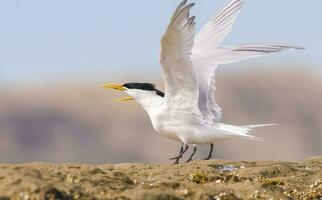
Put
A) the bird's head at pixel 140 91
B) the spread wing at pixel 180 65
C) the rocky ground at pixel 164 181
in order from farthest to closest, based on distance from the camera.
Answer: the bird's head at pixel 140 91, the spread wing at pixel 180 65, the rocky ground at pixel 164 181

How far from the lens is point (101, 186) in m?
11.1

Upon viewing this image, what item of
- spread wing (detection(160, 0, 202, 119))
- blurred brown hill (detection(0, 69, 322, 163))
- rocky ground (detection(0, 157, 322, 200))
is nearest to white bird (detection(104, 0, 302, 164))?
spread wing (detection(160, 0, 202, 119))

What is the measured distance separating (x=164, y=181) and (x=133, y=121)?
110063mm

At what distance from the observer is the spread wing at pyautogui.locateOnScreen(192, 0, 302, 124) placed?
682 inches

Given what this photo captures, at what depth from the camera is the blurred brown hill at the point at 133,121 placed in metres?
112

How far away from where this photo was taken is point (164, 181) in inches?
475

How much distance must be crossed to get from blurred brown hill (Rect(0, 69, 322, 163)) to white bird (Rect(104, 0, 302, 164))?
85666 millimetres

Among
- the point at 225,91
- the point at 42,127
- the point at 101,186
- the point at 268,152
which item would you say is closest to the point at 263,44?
the point at 101,186

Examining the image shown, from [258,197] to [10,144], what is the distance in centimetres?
11252

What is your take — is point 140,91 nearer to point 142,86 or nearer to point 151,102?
point 142,86

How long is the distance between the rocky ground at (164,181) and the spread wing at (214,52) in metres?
1.56

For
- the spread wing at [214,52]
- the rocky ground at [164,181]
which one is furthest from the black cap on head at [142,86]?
the rocky ground at [164,181]

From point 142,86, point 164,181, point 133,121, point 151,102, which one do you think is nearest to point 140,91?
point 142,86

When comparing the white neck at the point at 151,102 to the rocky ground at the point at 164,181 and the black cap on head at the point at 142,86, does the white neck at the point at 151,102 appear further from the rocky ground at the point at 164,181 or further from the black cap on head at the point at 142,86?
the rocky ground at the point at 164,181
